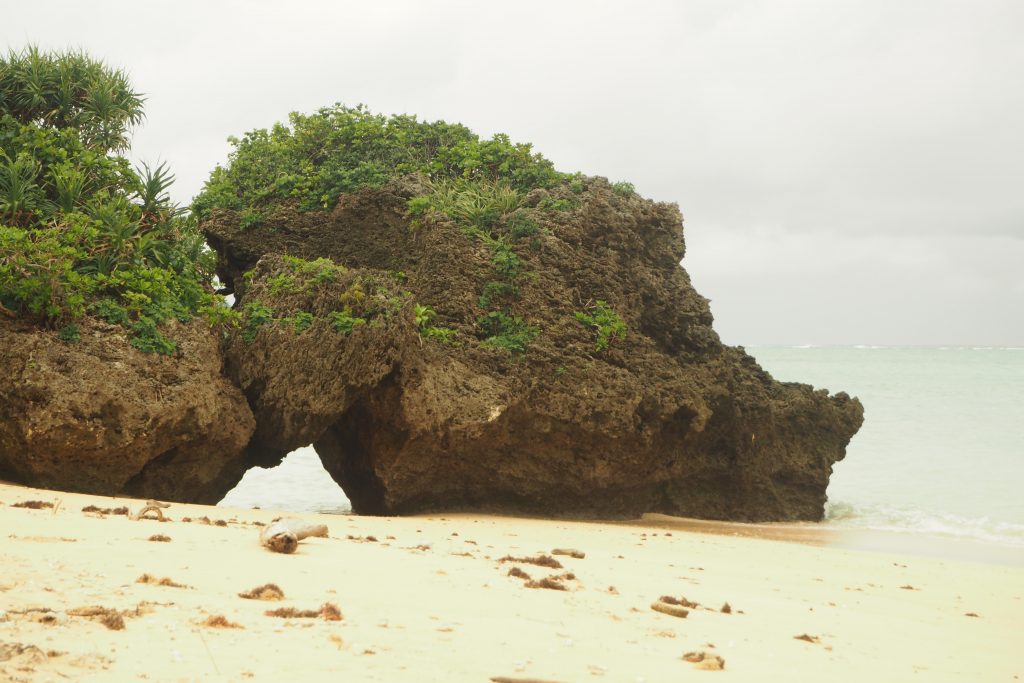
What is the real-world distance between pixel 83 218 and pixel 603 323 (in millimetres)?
7286

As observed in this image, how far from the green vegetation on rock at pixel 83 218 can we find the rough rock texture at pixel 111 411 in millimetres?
323

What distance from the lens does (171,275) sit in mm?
11695

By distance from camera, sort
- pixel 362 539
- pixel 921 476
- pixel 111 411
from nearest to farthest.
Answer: pixel 362 539, pixel 111 411, pixel 921 476

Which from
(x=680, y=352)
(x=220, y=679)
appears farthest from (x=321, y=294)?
(x=220, y=679)

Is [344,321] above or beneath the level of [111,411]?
above

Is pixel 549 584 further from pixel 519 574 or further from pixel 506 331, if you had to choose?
pixel 506 331

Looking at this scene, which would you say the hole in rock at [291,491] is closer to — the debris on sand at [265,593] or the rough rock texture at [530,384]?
the rough rock texture at [530,384]

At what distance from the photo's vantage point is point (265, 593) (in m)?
5.20

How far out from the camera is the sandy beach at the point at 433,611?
4.11 metres

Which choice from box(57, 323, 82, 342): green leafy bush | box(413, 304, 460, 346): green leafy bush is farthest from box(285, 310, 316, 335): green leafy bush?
box(57, 323, 82, 342): green leafy bush

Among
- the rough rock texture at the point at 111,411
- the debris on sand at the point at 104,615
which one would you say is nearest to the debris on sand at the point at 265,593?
the debris on sand at the point at 104,615

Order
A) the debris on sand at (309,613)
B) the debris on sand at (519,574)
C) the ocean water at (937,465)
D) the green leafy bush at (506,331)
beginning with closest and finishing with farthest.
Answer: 1. the debris on sand at (309,613)
2. the debris on sand at (519,574)
3. the green leafy bush at (506,331)
4. the ocean water at (937,465)

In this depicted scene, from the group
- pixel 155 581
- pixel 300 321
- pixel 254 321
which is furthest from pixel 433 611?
pixel 254 321

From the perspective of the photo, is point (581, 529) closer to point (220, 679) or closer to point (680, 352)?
point (680, 352)
